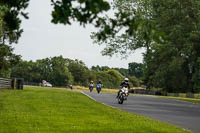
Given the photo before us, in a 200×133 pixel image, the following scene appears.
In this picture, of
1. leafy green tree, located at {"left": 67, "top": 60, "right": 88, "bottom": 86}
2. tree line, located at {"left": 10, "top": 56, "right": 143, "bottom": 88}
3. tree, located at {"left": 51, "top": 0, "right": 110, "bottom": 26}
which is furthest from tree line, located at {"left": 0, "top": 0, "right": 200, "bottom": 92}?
leafy green tree, located at {"left": 67, "top": 60, "right": 88, "bottom": 86}

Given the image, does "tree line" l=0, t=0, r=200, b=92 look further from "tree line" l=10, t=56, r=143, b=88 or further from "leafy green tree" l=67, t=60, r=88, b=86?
"leafy green tree" l=67, t=60, r=88, b=86

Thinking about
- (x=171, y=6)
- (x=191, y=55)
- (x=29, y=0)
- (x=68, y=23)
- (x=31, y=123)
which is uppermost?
(x=171, y=6)

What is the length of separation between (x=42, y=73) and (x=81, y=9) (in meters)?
142

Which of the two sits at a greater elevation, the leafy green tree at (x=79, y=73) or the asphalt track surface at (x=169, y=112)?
the leafy green tree at (x=79, y=73)

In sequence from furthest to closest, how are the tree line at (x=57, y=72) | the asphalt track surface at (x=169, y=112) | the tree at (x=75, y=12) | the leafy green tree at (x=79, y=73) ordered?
the leafy green tree at (x=79, y=73) → the tree line at (x=57, y=72) → the asphalt track surface at (x=169, y=112) → the tree at (x=75, y=12)

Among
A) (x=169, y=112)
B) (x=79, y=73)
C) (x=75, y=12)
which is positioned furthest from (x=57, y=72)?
(x=75, y=12)

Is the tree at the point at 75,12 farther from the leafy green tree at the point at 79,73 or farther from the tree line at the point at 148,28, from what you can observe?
the leafy green tree at the point at 79,73

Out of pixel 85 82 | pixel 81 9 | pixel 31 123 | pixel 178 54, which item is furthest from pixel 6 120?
pixel 85 82

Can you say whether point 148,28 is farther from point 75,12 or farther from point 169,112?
point 169,112

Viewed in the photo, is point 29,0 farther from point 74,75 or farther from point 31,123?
point 74,75

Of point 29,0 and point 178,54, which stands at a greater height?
point 178,54

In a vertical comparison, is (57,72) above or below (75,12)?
above

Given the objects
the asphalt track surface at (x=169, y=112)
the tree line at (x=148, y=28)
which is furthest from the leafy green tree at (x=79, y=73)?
the asphalt track surface at (x=169, y=112)

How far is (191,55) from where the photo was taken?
149 ft
